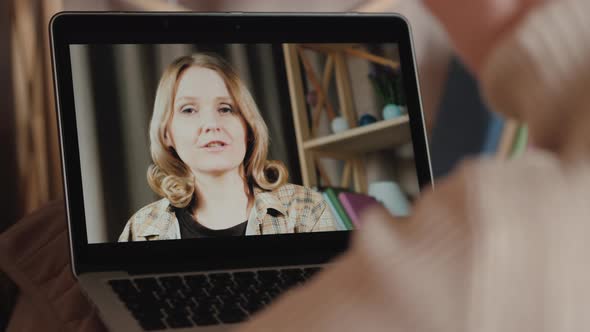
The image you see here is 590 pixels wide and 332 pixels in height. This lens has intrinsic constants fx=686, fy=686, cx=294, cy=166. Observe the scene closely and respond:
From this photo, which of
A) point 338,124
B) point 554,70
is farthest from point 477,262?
point 338,124

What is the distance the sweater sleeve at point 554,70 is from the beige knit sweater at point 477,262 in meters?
0.01

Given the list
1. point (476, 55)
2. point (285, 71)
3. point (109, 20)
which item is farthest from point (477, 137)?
point (476, 55)

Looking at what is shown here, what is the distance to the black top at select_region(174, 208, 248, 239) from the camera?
664 mm

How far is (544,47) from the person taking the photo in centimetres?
20

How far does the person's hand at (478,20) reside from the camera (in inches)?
8.3

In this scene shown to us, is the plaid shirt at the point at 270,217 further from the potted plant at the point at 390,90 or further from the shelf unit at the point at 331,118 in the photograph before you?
the potted plant at the point at 390,90

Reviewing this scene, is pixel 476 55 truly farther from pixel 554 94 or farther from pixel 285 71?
pixel 285 71

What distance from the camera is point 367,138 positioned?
0.77 meters

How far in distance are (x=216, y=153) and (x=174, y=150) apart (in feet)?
0.14

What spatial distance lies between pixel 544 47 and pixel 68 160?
1.77ft

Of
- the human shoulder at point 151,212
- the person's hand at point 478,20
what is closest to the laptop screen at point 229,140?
the human shoulder at point 151,212

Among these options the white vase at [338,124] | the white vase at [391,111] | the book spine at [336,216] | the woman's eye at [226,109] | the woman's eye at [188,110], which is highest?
the woman's eye at [188,110]

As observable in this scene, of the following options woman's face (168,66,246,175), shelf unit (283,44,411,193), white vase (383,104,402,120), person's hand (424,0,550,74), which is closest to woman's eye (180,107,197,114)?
woman's face (168,66,246,175)

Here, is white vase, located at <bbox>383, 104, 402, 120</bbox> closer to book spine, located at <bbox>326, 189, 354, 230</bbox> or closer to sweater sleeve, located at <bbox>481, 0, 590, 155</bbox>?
book spine, located at <bbox>326, 189, 354, 230</bbox>
